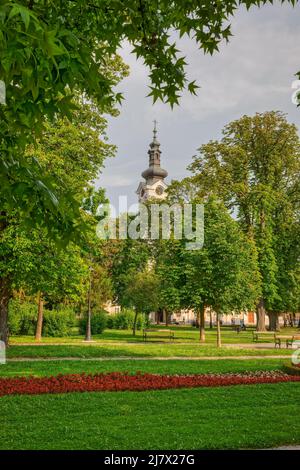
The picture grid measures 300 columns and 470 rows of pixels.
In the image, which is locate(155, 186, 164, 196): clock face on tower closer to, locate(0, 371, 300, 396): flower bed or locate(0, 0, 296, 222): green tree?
locate(0, 371, 300, 396): flower bed

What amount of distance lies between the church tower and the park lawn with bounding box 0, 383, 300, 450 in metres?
70.8

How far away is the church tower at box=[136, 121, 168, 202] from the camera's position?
271 feet

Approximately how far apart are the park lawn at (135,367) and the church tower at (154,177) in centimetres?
6441

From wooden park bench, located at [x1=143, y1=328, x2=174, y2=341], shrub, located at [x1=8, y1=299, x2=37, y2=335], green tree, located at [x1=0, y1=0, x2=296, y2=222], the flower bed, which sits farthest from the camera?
shrub, located at [x1=8, y1=299, x2=37, y2=335]

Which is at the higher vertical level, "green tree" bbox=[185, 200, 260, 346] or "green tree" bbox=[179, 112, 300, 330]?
"green tree" bbox=[179, 112, 300, 330]

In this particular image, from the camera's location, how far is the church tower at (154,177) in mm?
82688

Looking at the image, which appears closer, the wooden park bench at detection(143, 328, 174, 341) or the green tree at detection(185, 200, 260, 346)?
the green tree at detection(185, 200, 260, 346)

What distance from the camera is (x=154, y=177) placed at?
279ft

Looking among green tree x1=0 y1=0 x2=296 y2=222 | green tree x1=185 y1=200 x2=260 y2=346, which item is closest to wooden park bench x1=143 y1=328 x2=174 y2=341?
green tree x1=185 y1=200 x2=260 y2=346

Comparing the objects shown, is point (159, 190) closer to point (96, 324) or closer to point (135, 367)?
point (96, 324)

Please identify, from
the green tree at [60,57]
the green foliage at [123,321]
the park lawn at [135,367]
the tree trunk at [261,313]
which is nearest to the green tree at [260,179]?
the tree trunk at [261,313]

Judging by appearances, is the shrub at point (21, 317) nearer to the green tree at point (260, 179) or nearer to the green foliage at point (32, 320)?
the green foliage at point (32, 320)
